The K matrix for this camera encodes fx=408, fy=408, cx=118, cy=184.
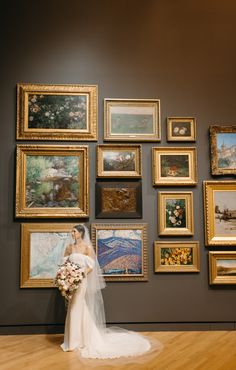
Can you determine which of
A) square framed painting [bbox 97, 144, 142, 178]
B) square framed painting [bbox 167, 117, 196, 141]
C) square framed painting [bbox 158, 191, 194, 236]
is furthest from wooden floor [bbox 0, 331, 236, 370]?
square framed painting [bbox 167, 117, 196, 141]

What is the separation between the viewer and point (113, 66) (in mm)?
5945

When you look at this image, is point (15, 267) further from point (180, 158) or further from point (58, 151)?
point (180, 158)

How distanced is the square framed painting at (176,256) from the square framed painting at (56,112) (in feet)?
5.97

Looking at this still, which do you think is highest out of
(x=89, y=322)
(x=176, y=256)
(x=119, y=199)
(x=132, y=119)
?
(x=132, y=119)

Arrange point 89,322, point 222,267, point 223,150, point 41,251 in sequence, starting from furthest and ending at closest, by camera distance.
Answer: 1. point 223,150
2. point 222,267
3. point 41,251
4. point 89,322

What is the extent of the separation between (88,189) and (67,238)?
2.41 ft

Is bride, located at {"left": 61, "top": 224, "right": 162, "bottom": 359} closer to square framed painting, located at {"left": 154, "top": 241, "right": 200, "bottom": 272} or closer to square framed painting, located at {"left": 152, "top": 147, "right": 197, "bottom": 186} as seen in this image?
square framed painting, located at {"left": 154, "top": 241, "right": 200, "bottom": 272}

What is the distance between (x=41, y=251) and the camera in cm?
558

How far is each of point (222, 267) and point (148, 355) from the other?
6.10ft

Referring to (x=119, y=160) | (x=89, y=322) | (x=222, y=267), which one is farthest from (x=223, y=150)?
(x=89, y=322)

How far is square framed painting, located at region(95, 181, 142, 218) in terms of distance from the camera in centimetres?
568

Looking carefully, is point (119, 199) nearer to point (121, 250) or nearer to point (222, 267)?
point (121, 250)

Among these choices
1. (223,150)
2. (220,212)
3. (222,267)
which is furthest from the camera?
(223,150)

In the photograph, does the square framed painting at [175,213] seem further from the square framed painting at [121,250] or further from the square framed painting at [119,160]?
the square framed painting at [119,160]
